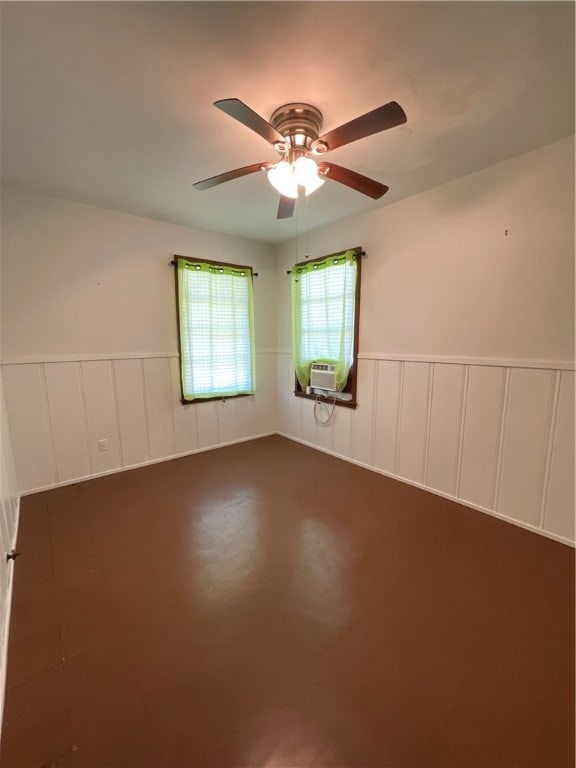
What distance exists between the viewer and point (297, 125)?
5.46ft

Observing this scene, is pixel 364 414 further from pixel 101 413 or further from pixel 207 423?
pixel 101 413

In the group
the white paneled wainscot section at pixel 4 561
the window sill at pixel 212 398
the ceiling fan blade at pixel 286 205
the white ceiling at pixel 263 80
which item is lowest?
the white paneled wainscot section at pixel 4 561

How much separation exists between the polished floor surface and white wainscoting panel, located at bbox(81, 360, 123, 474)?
0.63 m

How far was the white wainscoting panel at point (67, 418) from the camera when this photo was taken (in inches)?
110

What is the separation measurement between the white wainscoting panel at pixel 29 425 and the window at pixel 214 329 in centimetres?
123

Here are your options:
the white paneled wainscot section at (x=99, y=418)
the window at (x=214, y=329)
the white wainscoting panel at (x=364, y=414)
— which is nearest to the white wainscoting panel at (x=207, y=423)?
the white paneled wainscot section at (x=99, y=418)

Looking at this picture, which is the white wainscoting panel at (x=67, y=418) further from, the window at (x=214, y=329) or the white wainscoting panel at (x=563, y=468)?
the white wainscoting panel at (x=563, y=468)

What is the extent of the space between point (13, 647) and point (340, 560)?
162 centimetres

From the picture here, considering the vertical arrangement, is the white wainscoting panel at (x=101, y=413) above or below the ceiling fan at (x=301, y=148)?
below

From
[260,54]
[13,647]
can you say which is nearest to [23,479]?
[13,647]

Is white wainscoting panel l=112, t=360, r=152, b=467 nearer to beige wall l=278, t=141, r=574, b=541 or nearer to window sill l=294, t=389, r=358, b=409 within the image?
window sill l=294, t=389, r=358, b=409

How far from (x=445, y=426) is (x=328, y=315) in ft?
5.20

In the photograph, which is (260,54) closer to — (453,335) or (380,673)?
(453,335)

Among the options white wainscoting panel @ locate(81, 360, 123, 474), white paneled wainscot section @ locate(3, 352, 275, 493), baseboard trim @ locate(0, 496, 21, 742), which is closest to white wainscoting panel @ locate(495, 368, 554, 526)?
white paneled wainscot section @ locate(3, 352, 275, 493)
